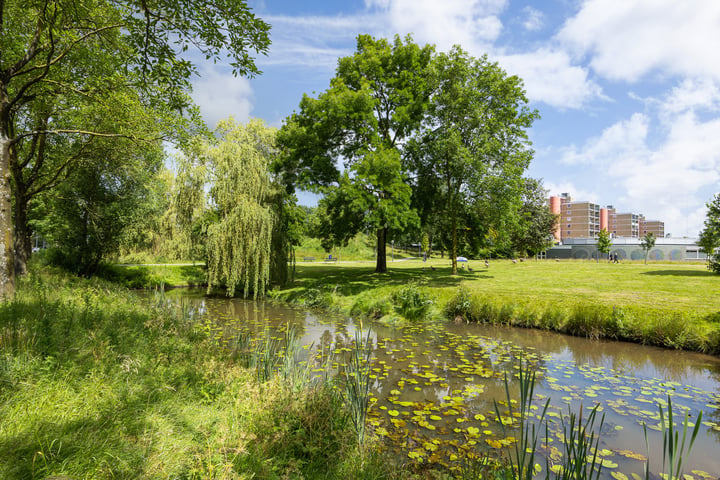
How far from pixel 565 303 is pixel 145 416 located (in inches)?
496

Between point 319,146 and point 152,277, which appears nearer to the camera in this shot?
point 319,146

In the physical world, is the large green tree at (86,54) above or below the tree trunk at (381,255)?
above

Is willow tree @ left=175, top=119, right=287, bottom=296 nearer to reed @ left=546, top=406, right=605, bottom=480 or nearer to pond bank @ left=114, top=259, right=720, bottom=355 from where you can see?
pond bank @ left=114, top=259, right=720, bottom=355

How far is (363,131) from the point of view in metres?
18.6

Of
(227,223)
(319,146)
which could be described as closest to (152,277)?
(227,223)

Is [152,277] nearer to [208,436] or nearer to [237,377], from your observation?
[237,377]

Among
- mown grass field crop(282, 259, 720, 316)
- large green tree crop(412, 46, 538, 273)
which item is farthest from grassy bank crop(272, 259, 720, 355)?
large green tree crop(412, 46, 538, 273)

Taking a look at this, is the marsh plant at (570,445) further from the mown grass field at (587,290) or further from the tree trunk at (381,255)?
the tree trunk at (381,255)

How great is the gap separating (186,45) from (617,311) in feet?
43.9

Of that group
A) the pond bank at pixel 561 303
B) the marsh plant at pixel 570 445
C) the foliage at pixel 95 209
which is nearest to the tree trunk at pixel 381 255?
the pond bank at pixel 561 303

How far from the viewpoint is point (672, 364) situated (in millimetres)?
8070

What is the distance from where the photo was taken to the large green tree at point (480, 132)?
17.0 meters

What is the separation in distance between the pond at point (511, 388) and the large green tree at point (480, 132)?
8382 mm

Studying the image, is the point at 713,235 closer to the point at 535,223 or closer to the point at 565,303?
the point at 565,303
